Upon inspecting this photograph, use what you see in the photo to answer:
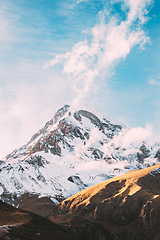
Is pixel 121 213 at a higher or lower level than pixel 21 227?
higher

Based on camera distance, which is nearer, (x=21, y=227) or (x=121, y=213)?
(x=21, y=227)

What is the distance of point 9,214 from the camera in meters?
91.8

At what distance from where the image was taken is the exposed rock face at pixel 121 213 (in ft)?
486

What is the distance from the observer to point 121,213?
543ft

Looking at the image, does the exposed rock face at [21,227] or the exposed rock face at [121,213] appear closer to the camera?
the exposed rock face at [21,227]

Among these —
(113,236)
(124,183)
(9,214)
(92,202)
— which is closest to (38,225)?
(9,214)

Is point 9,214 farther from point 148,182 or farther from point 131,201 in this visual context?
point 148,182

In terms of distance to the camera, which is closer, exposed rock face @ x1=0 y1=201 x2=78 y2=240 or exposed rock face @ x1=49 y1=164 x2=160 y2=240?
exposed rock face @ x1=0 y1=201 x2=78 y2=240

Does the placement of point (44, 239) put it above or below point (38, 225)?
below

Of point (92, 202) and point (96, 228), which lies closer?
point (96, 228)

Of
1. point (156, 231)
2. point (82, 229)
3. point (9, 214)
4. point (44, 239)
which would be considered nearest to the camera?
point (44, 239)

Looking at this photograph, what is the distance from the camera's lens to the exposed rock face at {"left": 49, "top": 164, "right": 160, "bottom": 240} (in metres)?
148

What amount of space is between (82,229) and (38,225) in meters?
69.4

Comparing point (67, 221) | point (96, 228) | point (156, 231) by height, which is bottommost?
point (156, 231)
